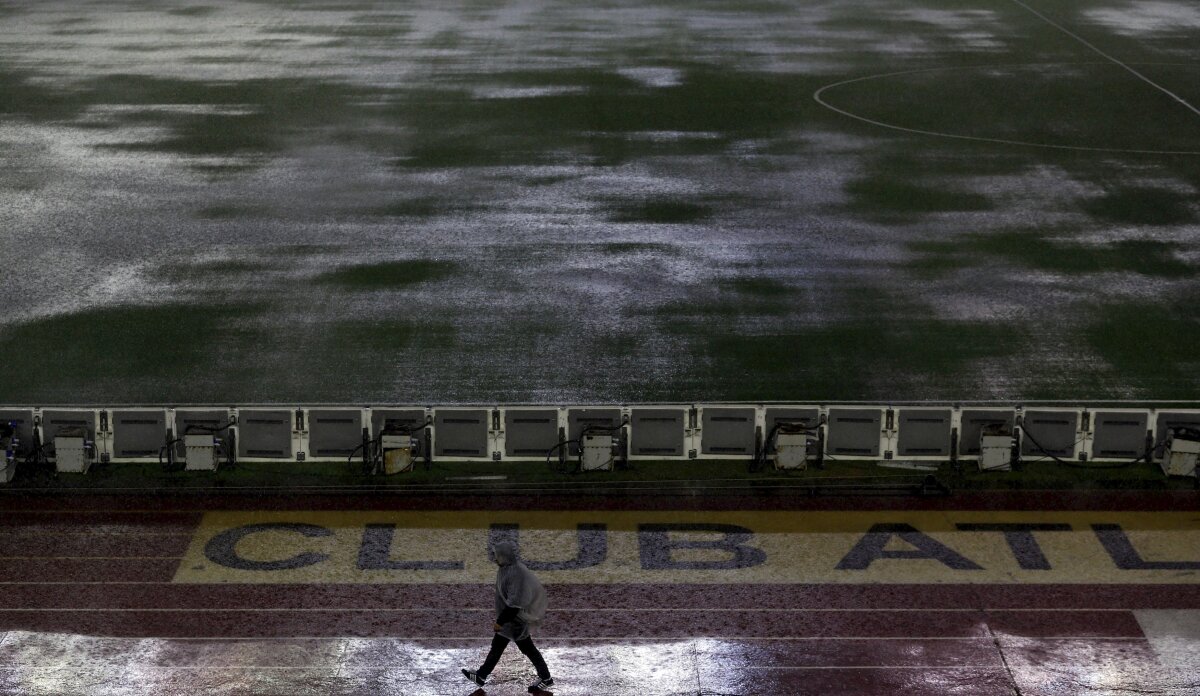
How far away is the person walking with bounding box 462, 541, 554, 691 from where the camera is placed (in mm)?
16938

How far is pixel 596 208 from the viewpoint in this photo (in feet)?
126

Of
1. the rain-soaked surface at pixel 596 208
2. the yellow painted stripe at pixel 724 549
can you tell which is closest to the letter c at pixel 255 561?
the yellow painted stripe at pixel 724 549

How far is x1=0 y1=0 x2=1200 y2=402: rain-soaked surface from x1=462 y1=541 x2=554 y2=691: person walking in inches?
425

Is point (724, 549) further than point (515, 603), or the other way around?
point (724, 549)

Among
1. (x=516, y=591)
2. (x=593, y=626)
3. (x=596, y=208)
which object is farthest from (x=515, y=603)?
(x=596, y=208)

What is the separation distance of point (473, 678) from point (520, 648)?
31.9 inches

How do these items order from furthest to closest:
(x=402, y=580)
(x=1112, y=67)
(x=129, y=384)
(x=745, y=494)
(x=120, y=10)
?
(x=120, y=10) < (x=1112, y=67) < (x=129, y=384) < (x=745, y=494) < (x=402, y=580)

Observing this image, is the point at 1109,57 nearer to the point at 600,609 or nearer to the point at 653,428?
the point at 653,428

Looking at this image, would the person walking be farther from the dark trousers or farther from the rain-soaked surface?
the rain-soaked surface

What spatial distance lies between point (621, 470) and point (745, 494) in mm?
2145

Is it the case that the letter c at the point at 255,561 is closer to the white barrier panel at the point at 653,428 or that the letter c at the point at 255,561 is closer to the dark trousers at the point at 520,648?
the white barrier panel at the point at 653,428

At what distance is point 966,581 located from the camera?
66.7 ft

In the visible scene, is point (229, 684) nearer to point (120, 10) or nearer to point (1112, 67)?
point (1112, 67)

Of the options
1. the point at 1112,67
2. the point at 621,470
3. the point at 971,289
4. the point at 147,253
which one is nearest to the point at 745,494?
the point at 621,470
